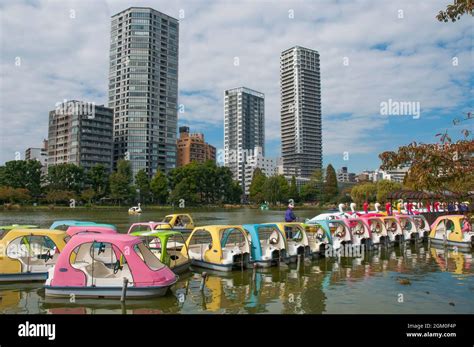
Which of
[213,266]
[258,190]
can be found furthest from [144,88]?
[213,266]

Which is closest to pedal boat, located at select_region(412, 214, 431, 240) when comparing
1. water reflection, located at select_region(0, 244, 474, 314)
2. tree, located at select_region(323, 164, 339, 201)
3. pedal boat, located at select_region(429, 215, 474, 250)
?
pedal boat, located at select_region(429, 215, 474, 250)

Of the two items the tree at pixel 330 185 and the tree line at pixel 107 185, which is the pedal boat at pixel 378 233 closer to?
the tree line at pixel 107 185

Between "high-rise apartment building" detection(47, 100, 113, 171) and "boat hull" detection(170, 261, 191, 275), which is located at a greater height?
"high-rise apartment building" detection(47, 100, 113, 171)

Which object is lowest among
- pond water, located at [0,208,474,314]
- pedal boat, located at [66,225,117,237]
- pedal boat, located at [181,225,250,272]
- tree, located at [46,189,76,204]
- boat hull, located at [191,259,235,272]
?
pond water, located at [0,208,474,314]

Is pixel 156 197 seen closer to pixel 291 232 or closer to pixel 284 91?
pixel 291 232

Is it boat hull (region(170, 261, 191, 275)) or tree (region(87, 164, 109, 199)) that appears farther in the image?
tree (region(87, 164, 109, 199))

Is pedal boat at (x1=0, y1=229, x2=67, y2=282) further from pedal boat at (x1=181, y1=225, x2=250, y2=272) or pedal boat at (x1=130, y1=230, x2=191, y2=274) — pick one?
pedal boat at (x1=181, y1=225, x2=250, y2=272)

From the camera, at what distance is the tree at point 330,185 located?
119 metres

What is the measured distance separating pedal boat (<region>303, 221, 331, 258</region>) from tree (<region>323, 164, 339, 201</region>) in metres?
98.5

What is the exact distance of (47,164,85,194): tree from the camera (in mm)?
83750

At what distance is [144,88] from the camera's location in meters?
131
